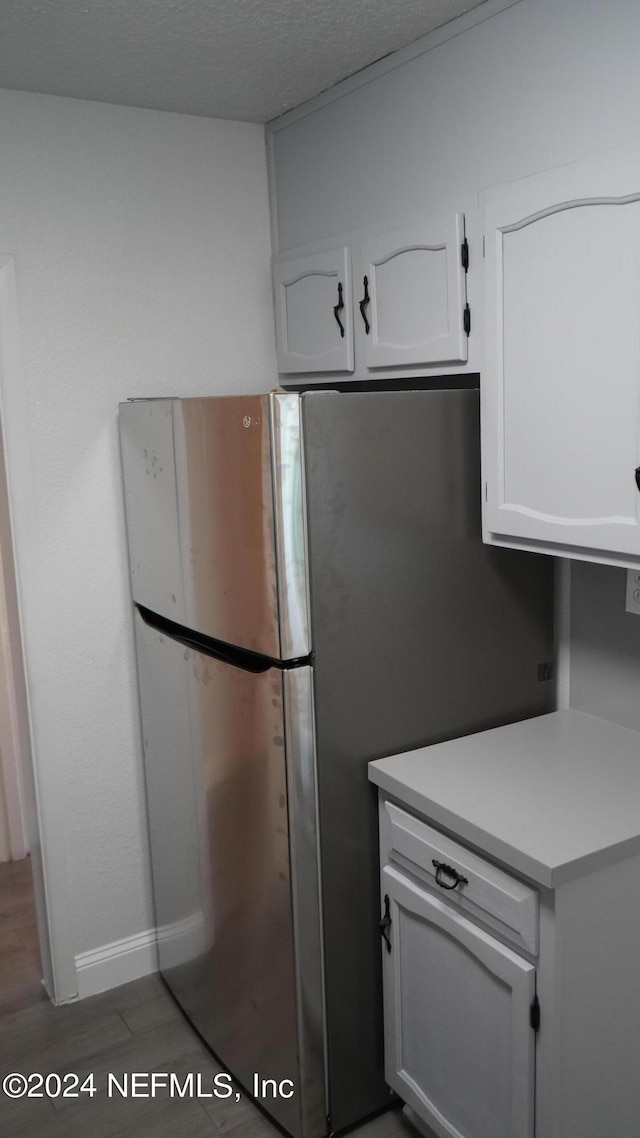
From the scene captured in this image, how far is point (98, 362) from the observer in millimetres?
2502

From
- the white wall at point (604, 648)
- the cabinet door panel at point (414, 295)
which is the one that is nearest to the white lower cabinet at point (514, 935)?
the white wall at point (604, 648)

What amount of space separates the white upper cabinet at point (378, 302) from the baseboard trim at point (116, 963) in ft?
5.58

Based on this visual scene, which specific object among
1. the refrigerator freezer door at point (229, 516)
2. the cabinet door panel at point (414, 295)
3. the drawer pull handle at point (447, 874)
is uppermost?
the cabinet door panel at point (414, 295)

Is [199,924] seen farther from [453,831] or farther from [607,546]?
[607,546]

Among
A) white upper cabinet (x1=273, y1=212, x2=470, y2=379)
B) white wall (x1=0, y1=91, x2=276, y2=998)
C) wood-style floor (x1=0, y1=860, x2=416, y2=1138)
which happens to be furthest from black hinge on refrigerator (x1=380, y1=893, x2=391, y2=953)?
white upper cabinet (x1=273, y1=212, x2=470, y2=379)

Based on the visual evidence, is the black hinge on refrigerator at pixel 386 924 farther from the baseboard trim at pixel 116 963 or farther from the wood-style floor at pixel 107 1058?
the baseboard trim at pixel 116 963

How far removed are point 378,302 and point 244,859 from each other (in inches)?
52.4

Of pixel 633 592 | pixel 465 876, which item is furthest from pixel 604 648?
pixel 465 876

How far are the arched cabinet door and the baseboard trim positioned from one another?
1704mm

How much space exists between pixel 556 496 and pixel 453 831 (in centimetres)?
66

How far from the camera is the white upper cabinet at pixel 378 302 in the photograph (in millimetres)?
2033

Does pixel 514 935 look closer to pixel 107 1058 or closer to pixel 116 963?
pixel 107 1058

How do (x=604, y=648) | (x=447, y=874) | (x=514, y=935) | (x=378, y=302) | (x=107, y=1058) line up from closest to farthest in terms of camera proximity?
1. (x=514, y=935)
2. (x=447, y=874)
3. (x=604, y=648)
4. (x=378, y=302)
5. (x=107, y=1058)

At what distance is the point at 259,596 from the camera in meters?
1.92
